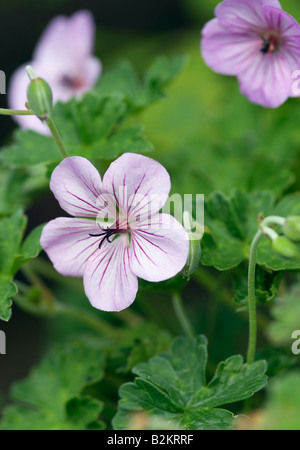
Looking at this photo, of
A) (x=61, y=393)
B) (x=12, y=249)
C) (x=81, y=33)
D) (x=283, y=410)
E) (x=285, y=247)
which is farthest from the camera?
(x=81, y=33)

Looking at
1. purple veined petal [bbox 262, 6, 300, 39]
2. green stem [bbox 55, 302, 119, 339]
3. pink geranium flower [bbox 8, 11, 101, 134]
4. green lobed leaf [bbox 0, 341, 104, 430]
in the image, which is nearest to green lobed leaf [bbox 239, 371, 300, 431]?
green lobed leaf [bbox 0, 341, 104, 430]

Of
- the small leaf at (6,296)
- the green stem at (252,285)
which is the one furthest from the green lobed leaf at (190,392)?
the small leaf at (6,296)

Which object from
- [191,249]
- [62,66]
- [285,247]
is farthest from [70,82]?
[285,247]

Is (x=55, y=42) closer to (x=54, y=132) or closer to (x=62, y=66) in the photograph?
(x=62, y=66)

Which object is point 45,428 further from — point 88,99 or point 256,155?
point 256,155

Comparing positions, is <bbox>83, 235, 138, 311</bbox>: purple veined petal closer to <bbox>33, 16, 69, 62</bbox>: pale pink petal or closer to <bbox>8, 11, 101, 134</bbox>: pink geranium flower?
<bbox>8, 11, 101, 134</bbox>: pink geranium flower
